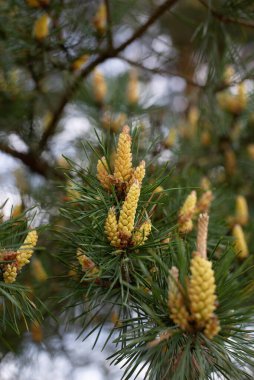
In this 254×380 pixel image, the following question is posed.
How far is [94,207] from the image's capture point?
517mm

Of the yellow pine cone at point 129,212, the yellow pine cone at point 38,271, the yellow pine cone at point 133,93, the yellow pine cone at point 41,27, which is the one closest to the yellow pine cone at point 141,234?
the yellow pine cone at point 129,212

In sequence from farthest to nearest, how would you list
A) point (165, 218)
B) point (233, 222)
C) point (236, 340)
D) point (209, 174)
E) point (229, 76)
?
point (209, 174), point (229, 76), point (233, 222), point (165, 218), point (236, 340)

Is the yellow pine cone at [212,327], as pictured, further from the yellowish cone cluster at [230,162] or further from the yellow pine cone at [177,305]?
the yellowish cone cluster at [230,162]

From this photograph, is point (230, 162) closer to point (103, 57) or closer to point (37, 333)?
point (103, 57)

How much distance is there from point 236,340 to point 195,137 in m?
0.69

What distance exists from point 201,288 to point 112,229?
0.37 ft

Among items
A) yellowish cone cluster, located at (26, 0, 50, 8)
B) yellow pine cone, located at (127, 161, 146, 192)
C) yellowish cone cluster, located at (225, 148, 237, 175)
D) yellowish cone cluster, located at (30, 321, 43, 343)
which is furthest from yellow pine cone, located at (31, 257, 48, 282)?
yellowish cone cluster, located at (225, 148, 237, 175)

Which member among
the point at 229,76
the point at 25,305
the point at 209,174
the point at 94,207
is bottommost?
the point at 25,305

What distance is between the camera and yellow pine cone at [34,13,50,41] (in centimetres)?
74

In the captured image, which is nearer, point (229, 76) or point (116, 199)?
point (116, 199)

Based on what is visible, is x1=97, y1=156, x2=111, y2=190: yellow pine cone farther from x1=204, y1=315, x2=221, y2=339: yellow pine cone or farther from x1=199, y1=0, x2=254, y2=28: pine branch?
x1=199, y1=0, x2=254, y2=28: pine branch

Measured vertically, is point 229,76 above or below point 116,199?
above

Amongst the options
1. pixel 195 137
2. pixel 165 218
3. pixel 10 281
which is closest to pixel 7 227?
pixel 10 281

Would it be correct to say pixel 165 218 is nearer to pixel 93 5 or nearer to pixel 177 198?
pixel 177 198
